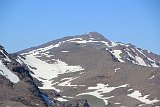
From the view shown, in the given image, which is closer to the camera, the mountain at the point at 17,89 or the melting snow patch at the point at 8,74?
the mountain at the point at 17,89

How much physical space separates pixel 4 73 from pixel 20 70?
11.5 m

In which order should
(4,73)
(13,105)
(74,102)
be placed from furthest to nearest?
(74,102) < (4,73) < (13,105)

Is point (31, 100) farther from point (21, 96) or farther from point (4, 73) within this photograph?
point (4, 73)

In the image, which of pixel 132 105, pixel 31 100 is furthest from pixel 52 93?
pixel 31 100

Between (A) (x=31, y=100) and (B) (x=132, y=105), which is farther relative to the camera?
(B) (x=132, y=105)

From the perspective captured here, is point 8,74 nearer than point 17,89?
No

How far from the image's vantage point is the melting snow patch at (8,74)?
517 feet

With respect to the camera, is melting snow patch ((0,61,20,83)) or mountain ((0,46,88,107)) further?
melting snow patch ((0,61,20,83))

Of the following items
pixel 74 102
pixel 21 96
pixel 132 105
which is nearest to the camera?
pixel 21 96

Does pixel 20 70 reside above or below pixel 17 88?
above

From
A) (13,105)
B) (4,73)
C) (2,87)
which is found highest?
(4,73)

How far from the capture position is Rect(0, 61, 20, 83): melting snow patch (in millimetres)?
157625

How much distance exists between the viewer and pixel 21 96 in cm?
14325

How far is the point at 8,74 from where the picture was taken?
527 ft
